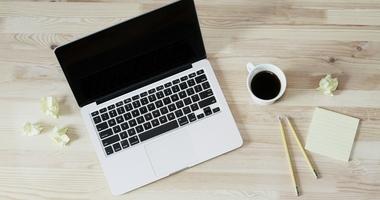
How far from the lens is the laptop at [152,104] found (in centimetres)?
94

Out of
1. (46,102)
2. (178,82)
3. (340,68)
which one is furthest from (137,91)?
(340,68)

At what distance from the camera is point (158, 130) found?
960 mm

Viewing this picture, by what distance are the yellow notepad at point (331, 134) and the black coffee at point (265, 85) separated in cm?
10

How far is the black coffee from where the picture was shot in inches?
37.9

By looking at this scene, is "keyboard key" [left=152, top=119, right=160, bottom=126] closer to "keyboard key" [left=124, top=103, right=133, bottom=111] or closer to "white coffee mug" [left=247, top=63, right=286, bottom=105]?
"keyboard key" [left=124, top=103, right=133, bottom=111]

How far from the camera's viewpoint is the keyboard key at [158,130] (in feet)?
3.14

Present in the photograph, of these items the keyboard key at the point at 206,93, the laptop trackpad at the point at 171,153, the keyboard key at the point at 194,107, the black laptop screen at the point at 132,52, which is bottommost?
the laptop trackpad at the point at 171,153

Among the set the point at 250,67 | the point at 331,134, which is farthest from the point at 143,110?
the point at 331,134

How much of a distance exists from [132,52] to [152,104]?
11 centimetres

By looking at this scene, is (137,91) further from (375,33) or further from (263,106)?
(375,33)

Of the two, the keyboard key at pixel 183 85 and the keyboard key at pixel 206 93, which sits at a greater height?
the keyboard key at pixel 183 85

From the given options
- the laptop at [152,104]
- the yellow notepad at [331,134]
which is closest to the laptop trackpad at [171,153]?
the laptop at [152,104]

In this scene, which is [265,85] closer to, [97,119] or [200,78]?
[200,78]

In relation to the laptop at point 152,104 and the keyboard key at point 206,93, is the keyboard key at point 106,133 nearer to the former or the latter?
the laptop at point 152,104
